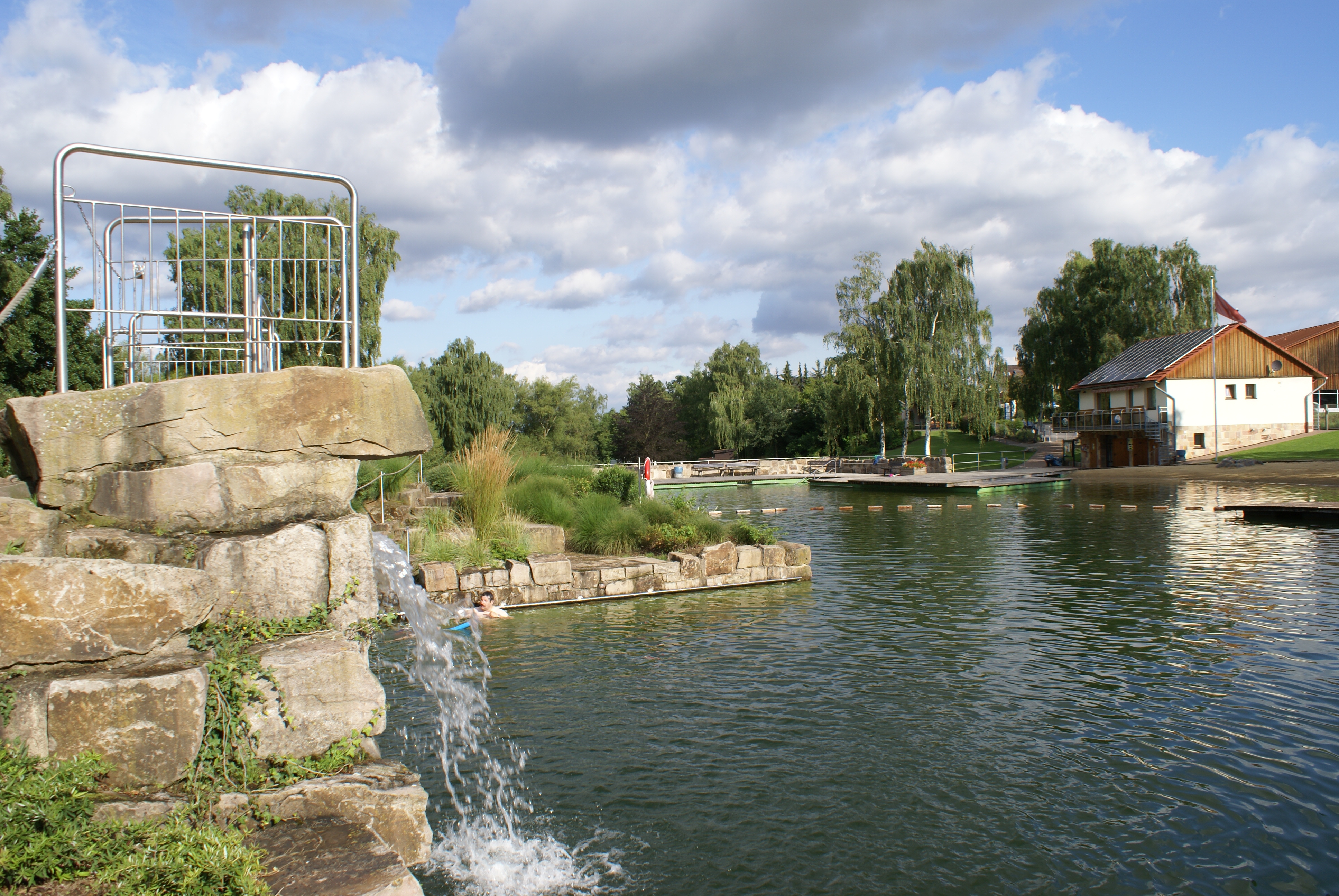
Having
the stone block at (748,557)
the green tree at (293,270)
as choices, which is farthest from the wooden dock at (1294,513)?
the green tree at (293,270)

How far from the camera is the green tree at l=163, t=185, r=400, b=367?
471cm

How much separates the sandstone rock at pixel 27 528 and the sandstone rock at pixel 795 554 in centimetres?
933

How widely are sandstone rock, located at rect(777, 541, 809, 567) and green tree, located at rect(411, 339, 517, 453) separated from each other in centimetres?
2121

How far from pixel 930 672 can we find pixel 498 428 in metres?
10.9

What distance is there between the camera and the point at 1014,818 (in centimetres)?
449

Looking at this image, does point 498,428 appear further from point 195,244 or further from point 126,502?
point 126,502

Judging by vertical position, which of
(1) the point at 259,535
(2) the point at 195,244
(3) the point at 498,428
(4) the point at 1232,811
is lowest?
(4) the point at 1232,811

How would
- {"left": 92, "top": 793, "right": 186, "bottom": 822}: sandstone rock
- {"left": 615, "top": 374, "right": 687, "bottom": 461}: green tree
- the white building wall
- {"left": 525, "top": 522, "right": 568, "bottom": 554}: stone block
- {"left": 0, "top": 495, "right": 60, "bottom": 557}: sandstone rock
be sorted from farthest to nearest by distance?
{"left": 615, "top": 374, "right": 687, "bottom": 461}: green tree < the white building wall < {"left": 525, "top": 522, "right": 568, "bottom": 554}: stone block < {"left": 0, "top": 495, "right": 60, "bottom": 557}: sandstone rock < {"left": 92, "top": 793, "right": 186, "bottom": 822}: sandstone rock

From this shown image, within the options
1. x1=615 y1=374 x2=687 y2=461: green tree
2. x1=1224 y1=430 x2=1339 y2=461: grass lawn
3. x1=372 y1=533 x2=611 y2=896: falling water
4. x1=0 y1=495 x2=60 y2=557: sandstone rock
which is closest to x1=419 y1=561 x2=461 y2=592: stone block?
x1=372 y1=533 x2=611 y2=896: falling water

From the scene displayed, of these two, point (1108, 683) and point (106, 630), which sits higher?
point (106, 630)

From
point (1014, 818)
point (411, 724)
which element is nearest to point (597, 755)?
point (411, 724)

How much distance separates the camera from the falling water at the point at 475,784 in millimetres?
3994

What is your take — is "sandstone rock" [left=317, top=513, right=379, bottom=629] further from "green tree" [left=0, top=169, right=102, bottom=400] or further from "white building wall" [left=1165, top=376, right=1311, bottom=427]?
"white building wall" [left=1165, top=376, right=1311, bottom=427]

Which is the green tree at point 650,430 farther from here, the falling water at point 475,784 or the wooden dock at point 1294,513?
the falling water at point 475,784
